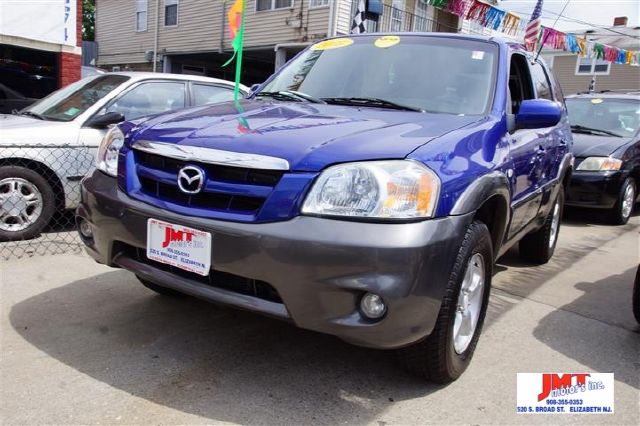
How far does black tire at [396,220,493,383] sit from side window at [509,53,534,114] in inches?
46.5

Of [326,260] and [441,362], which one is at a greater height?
[326,260]

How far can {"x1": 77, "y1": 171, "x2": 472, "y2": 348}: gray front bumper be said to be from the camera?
6.75 feet

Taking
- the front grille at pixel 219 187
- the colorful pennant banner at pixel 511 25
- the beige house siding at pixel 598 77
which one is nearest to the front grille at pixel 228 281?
the front grille at pixel 219 187

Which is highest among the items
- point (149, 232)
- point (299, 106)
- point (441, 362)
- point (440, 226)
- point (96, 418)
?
point (299, 106)

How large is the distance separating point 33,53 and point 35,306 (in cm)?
995

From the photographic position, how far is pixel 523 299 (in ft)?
13.2

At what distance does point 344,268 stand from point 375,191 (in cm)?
33

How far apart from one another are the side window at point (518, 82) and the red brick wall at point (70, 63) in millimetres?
9464

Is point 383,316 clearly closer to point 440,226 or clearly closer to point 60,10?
point 440,226

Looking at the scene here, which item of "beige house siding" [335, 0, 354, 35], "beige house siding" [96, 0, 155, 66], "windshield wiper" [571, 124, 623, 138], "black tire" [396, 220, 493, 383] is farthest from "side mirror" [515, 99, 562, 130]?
"beige house siding" [96, 0, 155, 66]

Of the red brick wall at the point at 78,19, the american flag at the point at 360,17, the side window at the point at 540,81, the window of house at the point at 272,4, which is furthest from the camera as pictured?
the window of house at the point at 272,4

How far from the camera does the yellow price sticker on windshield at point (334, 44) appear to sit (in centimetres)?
375

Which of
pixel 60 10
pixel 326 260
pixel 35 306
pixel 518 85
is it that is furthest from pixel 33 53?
pixel 326 260

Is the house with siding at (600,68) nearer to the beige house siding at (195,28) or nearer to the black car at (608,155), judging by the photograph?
the beige house siding at (195,28)
